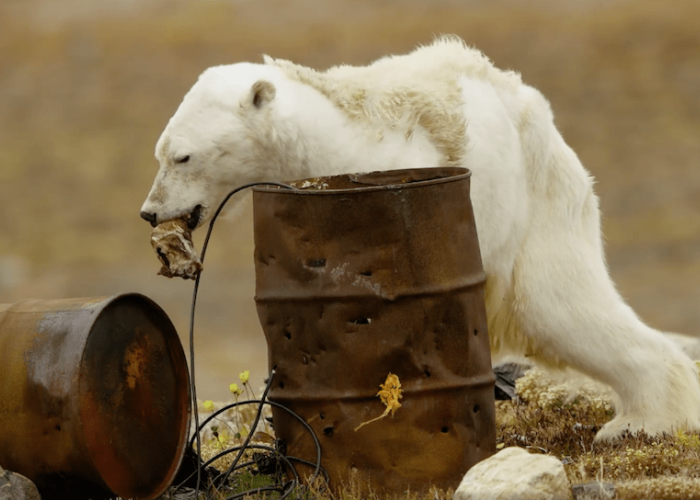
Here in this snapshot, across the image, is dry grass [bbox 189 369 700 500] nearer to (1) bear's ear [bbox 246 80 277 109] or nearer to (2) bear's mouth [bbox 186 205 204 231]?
(2) bear's mouth [bbox 186 205 204 231]

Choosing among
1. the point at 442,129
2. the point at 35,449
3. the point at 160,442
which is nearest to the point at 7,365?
the point at 35,449

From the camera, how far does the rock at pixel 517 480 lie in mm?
2986

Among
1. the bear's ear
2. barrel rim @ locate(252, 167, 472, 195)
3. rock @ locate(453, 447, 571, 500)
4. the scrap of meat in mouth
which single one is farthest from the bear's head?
rock @ locate(453, 447, 571, 500)

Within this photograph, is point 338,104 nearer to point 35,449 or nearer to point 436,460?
point 436,460

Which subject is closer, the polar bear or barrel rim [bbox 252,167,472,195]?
barrel rim [bbox 252,167,472,195]

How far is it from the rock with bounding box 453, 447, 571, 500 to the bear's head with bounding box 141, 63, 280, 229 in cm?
170

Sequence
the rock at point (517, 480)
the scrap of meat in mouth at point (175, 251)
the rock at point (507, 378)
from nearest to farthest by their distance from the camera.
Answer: the rock at point (517, 480) → the scrap of meat in mouth at point (175, 251) → the rock at point (507, 378)

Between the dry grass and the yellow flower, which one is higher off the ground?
the yellow flower

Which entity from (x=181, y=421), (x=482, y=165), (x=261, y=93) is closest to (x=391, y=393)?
(x=181, y=421)

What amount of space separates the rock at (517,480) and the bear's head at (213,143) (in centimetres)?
170

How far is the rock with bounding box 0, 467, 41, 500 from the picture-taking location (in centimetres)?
337

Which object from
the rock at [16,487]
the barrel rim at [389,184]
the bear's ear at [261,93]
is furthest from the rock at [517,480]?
the bear's ear at [261,93]

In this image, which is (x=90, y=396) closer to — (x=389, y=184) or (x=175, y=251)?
(x=175, y=251)

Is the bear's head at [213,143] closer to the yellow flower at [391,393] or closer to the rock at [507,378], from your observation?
the yellow flower at [391,393]
